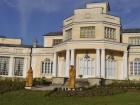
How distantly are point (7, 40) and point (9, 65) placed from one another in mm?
10117

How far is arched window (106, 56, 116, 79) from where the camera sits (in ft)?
161

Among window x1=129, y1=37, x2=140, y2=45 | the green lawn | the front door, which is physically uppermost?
window x1=129, y1=37, x2=140, y2=45

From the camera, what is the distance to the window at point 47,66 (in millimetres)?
54347

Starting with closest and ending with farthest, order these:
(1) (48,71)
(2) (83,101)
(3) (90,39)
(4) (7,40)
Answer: (2) (83,101) < (3) (90,39) < (1) (48,71) < (4) (7,40)

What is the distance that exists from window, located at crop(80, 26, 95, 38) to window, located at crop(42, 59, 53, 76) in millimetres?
8002

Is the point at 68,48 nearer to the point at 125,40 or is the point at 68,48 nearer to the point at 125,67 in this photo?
the point at 125,67

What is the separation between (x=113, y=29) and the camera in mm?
49844

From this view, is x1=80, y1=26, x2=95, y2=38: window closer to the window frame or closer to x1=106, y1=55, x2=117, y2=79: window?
x1=106, y1=55, x2=117, y2=79: window

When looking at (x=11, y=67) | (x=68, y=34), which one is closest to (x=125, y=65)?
(x=68, y=34)

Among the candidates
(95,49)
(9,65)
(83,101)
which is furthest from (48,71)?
(83,101)

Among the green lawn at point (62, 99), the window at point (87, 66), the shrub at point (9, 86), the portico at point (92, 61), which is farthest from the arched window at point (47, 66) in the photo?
the green lawn at point (62, 99)

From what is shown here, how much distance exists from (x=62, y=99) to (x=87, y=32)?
65.3 ft

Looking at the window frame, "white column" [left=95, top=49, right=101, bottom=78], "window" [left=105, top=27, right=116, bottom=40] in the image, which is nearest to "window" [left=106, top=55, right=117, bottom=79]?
"white column" [left=95, top=49, right=101, bottom=78]

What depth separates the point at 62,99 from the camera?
99.2ft
